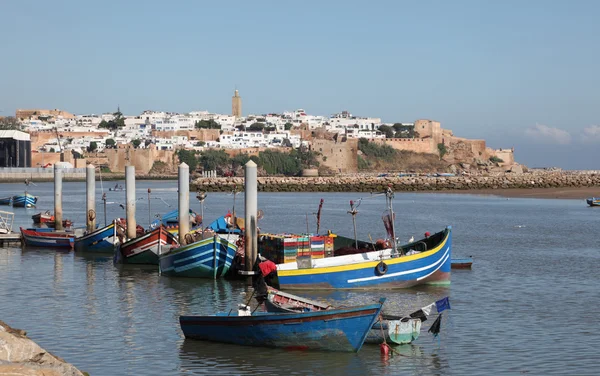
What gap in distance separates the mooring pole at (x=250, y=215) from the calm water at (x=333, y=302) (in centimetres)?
67

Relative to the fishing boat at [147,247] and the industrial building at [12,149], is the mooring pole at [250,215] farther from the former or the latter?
the industrial building at [12,149]

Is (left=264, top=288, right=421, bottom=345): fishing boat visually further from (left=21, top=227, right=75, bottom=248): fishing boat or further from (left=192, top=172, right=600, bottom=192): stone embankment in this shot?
(left=192, top=172, right=600, bottom=192): stone embankment

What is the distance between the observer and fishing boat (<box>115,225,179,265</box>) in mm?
22422

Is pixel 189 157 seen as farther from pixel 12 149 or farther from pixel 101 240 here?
pixel 101 240

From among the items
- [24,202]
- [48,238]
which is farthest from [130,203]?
[24,202]

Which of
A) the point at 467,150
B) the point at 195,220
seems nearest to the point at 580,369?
the point at 195,220

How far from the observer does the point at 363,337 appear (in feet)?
42.2

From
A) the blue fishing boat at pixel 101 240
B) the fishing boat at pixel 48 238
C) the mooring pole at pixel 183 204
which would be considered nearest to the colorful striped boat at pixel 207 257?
the mooring pole at pixel 183 204

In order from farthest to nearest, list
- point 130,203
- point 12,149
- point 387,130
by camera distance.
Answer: point 387,130 → point 12,149 → point 130,203

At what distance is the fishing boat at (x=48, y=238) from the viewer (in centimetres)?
2708

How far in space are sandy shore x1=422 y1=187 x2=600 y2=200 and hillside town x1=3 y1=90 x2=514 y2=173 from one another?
4501cm

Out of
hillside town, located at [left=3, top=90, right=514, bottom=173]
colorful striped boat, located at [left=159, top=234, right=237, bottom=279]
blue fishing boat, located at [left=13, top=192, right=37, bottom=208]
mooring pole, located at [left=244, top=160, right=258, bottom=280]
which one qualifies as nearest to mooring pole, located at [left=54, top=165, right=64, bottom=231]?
colorful striped boat, located at [left=159, top=234, right=237, bottom=279]

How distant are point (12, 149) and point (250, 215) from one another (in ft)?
308

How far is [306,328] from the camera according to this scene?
1284cm
